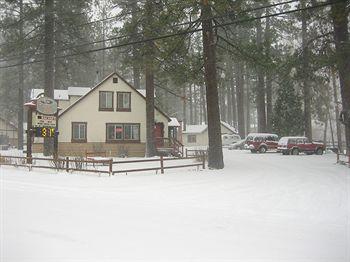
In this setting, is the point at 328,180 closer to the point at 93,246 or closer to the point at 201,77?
the point at 201,77

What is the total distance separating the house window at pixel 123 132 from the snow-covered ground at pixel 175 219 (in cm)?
1731

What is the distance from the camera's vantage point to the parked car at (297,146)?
119 ft

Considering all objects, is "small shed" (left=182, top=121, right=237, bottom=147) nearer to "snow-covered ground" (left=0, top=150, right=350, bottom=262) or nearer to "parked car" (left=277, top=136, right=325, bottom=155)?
"parked car" (left=277, top=136, right=325, bottom=155)

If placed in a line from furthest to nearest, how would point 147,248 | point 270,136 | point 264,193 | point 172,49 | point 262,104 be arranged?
1. point 262,104
2. point 270,136
3. point 172,49
4. point 264,193
5. point 147,248

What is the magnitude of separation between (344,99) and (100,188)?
15513mm

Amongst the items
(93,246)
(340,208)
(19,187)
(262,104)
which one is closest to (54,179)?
(19,187)

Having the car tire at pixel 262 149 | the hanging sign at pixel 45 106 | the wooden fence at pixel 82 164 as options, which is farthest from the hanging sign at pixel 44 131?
the car tire at pixel 262 149

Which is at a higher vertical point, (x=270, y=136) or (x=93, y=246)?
(x=270, y=136)

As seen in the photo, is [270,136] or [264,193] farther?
[270,136]

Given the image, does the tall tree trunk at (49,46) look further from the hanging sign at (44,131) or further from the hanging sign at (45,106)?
the hanging sign at (44,131)

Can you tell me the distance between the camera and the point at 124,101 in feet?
117

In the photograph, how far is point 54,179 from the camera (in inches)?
698

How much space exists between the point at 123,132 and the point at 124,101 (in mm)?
2773

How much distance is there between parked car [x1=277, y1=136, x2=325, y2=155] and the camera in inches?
1432
